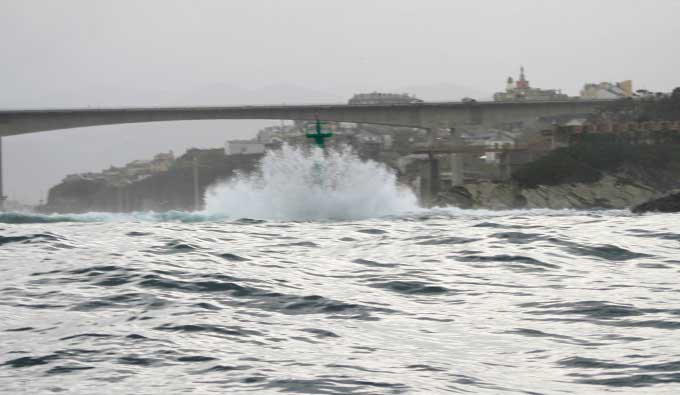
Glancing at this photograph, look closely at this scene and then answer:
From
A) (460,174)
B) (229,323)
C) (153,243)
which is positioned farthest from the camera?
(460,174)

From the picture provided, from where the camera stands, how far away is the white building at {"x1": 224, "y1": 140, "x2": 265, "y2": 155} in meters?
132

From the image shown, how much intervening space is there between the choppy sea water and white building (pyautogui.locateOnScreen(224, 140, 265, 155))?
4401 inches

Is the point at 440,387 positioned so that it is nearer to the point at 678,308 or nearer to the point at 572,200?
the point at 678,308

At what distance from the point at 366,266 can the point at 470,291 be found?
11.5 feet

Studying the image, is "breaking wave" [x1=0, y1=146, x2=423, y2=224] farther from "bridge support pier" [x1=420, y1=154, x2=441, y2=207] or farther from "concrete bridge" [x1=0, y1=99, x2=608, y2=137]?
"concrete bridge" [x1=0, y1=99, x2=608, y2=137]

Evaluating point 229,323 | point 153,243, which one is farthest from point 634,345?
point 153,243

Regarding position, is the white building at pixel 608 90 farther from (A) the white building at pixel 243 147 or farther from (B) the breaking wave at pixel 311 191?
(B) the breaking wave at pixel 311 191

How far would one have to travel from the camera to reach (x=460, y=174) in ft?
304

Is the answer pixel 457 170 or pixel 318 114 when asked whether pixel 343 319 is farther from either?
pixel 318 114

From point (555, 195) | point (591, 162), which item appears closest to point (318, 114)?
point (555, 195)

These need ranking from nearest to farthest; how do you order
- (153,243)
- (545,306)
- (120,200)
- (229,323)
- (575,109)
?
(229,323)
(545,306)
(153,243)
(575,109)
(120,200)

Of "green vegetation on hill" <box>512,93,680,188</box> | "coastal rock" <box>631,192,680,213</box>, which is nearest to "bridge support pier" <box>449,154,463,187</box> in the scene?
"green vegetation on hill" <box>512,93,680,188</box>

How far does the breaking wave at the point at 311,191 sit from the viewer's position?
46219mm

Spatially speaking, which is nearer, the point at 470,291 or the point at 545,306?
the point at 545,306
